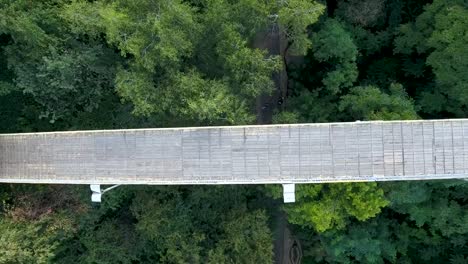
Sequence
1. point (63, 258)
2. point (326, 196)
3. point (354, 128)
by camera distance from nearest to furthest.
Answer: point (354, 128), point (326, 196), point (63, 258)

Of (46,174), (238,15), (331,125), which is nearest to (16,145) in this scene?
(46,174)

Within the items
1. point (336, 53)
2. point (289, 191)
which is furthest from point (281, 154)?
point (336, 53)

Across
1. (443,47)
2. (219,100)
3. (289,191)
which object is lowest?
(289,191)

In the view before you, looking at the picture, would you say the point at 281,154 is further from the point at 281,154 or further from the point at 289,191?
the point at 289,191

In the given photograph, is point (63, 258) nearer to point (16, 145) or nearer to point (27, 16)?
point (16, 145)

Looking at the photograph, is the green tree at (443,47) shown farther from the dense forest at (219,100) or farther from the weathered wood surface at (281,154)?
the weathered wood surface at (281,154)

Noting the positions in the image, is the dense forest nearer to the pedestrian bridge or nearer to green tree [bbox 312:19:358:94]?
green tree [bbox 312:19:358:94]

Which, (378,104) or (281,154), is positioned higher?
(378,104)

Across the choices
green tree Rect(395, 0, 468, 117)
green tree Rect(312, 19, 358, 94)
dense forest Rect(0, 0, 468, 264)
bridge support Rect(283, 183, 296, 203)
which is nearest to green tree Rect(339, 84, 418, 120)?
dense forest Rect(0, 0, 468, 264)
